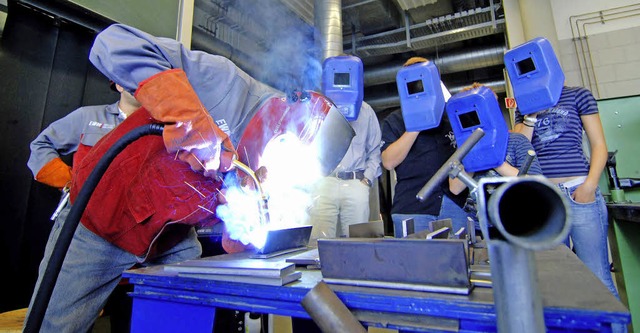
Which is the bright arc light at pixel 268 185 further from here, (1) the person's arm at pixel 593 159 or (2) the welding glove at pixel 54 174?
(1) the person's arm at pixel 593 159

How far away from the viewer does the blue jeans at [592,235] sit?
4.84ft

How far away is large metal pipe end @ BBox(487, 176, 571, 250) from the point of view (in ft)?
1.16

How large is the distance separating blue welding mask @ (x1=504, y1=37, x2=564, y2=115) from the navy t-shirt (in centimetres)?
35

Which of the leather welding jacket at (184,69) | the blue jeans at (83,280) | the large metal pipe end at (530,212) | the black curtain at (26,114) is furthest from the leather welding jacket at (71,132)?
the large metal pipe end at (530,212)

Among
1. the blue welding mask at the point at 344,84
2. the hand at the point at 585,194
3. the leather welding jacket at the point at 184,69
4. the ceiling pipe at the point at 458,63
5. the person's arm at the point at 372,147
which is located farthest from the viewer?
the ceiling pipe at the point at 458,63

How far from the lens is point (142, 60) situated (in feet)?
3.01

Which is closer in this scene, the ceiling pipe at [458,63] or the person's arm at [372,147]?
the person's arm at [372,147]

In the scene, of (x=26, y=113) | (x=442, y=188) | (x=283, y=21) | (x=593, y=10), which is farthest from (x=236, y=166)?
(x=593, y=10)

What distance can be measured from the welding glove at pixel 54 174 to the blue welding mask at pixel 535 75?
212 centimetres

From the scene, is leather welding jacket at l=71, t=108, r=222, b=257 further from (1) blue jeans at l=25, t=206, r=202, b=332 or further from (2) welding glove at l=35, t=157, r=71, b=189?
(2) welding glove at l=35, t=157, r=71, b=189

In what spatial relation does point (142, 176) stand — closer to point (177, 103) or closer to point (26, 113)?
point (177, 103)

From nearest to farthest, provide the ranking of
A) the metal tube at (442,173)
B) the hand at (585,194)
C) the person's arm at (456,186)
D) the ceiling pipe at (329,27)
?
1. the metal tube at (442,173)
2. the person's arm at (456,186)
3. the hand at (585,194)
4. the ceiling pipe at (329,27)

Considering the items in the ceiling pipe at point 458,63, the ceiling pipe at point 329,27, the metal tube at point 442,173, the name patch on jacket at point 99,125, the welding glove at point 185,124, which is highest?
the ceiling pipe at point 458,63

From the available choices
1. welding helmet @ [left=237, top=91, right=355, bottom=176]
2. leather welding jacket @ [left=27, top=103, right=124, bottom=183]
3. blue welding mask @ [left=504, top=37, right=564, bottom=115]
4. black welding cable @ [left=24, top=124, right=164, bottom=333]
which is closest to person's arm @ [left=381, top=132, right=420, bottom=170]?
blue welding mask @ [left=504, top=37, right=564, bottom=115]
